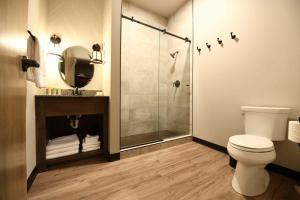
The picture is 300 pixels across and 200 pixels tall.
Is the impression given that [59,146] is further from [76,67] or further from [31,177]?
[76,67]

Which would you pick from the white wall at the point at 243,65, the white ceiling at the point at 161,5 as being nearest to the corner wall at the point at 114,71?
the white ceiling at the point at 161,5

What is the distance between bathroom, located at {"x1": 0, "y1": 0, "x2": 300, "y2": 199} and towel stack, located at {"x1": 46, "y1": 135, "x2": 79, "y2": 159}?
53 mm

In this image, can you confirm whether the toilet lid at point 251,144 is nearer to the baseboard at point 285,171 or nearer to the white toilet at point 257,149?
the white toilet at point 257,149

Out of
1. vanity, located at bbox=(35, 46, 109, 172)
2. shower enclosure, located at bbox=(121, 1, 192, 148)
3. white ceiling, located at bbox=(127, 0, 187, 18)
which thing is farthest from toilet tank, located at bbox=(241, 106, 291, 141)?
white ceiling, located at bbox=(127, 0, 187, 18)

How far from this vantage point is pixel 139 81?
279 cm

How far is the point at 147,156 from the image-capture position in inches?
75.4

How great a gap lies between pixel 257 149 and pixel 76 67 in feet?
7.88

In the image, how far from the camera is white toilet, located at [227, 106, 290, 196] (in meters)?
1.16

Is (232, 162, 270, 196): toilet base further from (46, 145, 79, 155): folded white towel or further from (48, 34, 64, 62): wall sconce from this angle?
(48, 34, 64, 62): wall sconce

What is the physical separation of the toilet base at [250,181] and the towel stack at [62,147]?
1765 millimetres

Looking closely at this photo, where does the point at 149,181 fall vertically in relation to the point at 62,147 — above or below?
below

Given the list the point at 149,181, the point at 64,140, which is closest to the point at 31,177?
the point at 64,140

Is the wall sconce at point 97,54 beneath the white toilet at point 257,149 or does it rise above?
above

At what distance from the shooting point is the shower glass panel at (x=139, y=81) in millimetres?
2629
